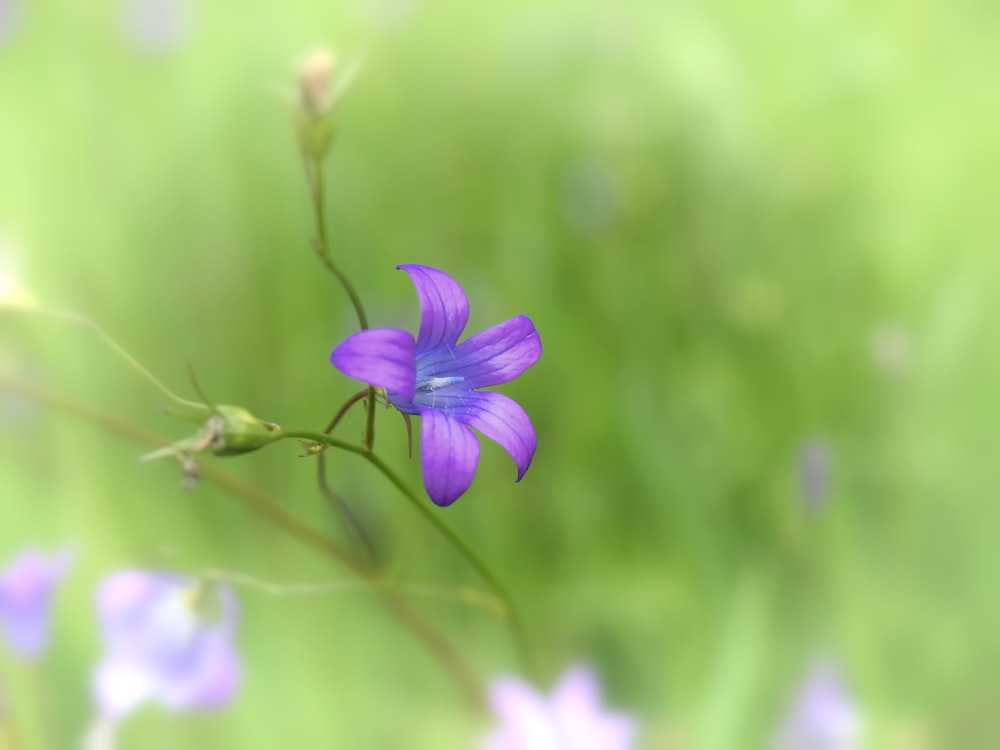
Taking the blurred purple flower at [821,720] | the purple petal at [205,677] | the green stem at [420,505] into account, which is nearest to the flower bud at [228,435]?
the green stem at [420,505]

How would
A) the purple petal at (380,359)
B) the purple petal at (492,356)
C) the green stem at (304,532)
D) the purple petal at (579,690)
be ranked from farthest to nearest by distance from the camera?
the purple petal at (579,690) < the green stem at (304,532) < the purple petal at (492,356) < the purple petal at (380,359)

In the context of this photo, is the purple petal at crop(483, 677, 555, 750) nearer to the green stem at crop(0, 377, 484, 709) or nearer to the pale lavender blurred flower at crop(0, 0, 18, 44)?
the green stem at crop(0, 377, 484, 709)

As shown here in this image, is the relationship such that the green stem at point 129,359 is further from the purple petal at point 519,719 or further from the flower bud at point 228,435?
the purple petal at point 519,719

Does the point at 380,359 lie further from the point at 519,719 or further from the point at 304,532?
the point at 519,719

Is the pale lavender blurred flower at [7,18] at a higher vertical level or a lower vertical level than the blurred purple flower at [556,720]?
higher

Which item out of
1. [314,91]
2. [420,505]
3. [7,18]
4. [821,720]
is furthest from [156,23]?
[821,720]

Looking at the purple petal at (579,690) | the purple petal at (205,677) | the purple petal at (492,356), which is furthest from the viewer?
the purple petal at (579,690)

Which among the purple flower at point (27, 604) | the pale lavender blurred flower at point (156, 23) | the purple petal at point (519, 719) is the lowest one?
the purple flower at point (27, 604)

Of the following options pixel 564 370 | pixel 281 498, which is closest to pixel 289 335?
pixel 281 498
